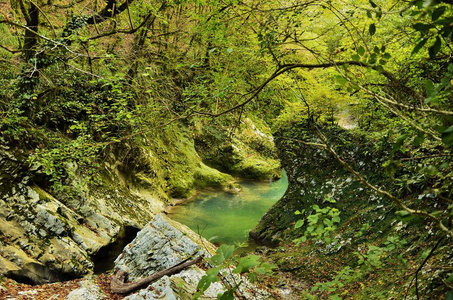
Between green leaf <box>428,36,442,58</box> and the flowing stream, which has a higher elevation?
green leaf <box>428,36,442,58</box>

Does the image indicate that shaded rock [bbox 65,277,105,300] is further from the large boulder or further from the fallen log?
the large boulder

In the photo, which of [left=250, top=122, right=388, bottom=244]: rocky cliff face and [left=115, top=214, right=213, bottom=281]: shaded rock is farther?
[left=250, top=122, right=388, bottom=244]: rocky cliff face

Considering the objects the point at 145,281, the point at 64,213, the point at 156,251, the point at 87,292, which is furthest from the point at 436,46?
the point at 64,213

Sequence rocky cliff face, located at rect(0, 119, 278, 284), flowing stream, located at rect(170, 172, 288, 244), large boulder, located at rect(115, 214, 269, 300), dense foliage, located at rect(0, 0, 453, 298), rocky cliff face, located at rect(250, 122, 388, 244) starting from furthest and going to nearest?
flowing stream, located at rect(170, 172, 288, 244) → rocky cliff face, located at rect(250, 122, 388, 244) → rocky cliff face, located at rect(0, 119, 278, 284) → dense foliage, located at rect(0, 0, 453, 298) → large boulder, located at rect(115, 214, 269, 300)

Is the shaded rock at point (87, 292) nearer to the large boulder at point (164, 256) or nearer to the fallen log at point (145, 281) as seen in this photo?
the fallen log at point (145, 281)

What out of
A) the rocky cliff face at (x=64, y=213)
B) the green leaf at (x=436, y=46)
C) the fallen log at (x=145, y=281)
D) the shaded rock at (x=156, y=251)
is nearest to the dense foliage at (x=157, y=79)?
the rocky cliff face at (x=64, y=213)

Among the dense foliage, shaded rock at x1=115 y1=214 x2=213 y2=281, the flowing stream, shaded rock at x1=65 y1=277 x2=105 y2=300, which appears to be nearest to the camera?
shaded rock at x1=65 y1=277 x2=105 y2=300

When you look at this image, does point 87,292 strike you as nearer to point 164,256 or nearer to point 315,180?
point 164,256

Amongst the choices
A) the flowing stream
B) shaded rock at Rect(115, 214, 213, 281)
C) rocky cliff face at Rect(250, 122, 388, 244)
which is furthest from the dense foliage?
the flowing stream

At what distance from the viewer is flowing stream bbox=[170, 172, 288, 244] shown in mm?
10638

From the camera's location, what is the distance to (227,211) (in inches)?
511

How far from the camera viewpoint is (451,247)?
2553 mm

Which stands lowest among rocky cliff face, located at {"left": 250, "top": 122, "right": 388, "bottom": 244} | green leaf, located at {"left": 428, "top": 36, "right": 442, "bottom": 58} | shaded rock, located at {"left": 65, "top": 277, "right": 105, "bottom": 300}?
rocky cliff face, located at {"left": 250, "top": 122, "right": 388, "bottom": 244}

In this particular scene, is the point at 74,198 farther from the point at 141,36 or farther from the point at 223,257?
the point at 223,257
